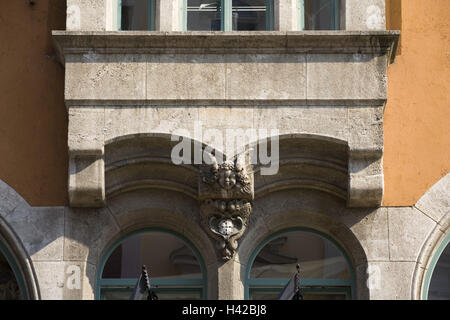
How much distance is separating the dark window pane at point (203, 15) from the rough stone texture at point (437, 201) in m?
3.31

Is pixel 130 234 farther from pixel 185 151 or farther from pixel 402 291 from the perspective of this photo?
pixel 402 291

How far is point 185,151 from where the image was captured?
21219 millimetres

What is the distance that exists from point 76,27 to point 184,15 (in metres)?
1.36

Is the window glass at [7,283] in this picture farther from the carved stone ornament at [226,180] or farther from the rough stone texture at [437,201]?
the rough stone texture at [437,201]

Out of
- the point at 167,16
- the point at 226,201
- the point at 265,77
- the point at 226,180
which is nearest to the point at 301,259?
the point at 226,201

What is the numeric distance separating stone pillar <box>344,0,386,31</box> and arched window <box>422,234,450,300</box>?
275 centimetres

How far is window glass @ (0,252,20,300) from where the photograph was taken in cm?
2148

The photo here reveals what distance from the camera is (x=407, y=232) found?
840 inches

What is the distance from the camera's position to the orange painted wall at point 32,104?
21594 millimetres

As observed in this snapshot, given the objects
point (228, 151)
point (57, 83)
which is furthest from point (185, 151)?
point (57, 83)

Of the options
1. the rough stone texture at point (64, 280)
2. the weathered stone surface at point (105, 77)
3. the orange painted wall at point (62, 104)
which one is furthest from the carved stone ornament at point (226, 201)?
the orange painted wall at point (62, 104)

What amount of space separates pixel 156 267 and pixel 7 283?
1.83 metres

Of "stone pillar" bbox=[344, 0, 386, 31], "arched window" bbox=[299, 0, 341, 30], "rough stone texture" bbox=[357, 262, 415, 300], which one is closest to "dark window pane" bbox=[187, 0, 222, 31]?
"arched window" bbox=[299, 0, 341, 30]

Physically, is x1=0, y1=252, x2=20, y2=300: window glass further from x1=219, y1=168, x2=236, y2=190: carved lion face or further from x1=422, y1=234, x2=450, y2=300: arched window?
x1=422, y1=234, x2=450, y2=300: arched window
